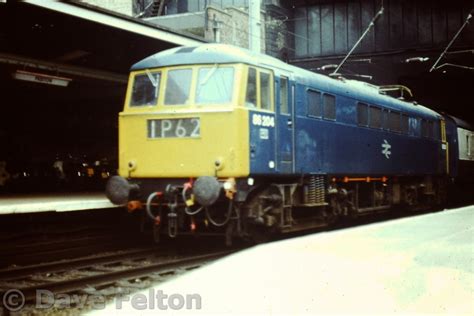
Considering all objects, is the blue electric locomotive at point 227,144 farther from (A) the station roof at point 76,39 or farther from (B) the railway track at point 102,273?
(A) the station roof at point 76,39

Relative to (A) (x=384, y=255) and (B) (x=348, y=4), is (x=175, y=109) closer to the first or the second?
(A) (x=384, y=255)

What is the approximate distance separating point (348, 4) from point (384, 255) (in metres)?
22.5

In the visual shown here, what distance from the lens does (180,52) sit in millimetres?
12000

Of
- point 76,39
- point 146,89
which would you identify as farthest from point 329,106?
point 76,39

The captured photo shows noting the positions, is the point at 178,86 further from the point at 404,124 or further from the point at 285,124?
the point at 404,124

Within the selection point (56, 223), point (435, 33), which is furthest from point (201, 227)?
point (435, 33)

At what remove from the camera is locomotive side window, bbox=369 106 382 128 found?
16078 millimetres

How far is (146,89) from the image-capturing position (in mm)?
12102

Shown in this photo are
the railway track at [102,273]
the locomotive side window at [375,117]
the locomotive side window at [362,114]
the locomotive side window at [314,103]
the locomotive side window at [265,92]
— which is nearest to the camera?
the railway track at [102,273]

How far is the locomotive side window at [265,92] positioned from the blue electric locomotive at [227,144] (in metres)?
0.02

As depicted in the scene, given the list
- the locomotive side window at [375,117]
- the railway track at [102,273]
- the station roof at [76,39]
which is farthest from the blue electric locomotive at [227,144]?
the locomotive side window at [375,117]

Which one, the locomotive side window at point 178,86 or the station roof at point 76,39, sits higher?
the station roof at point 76,39

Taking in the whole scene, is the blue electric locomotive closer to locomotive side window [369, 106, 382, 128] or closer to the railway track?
the railway track

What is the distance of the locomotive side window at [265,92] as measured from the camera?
1175 cm
